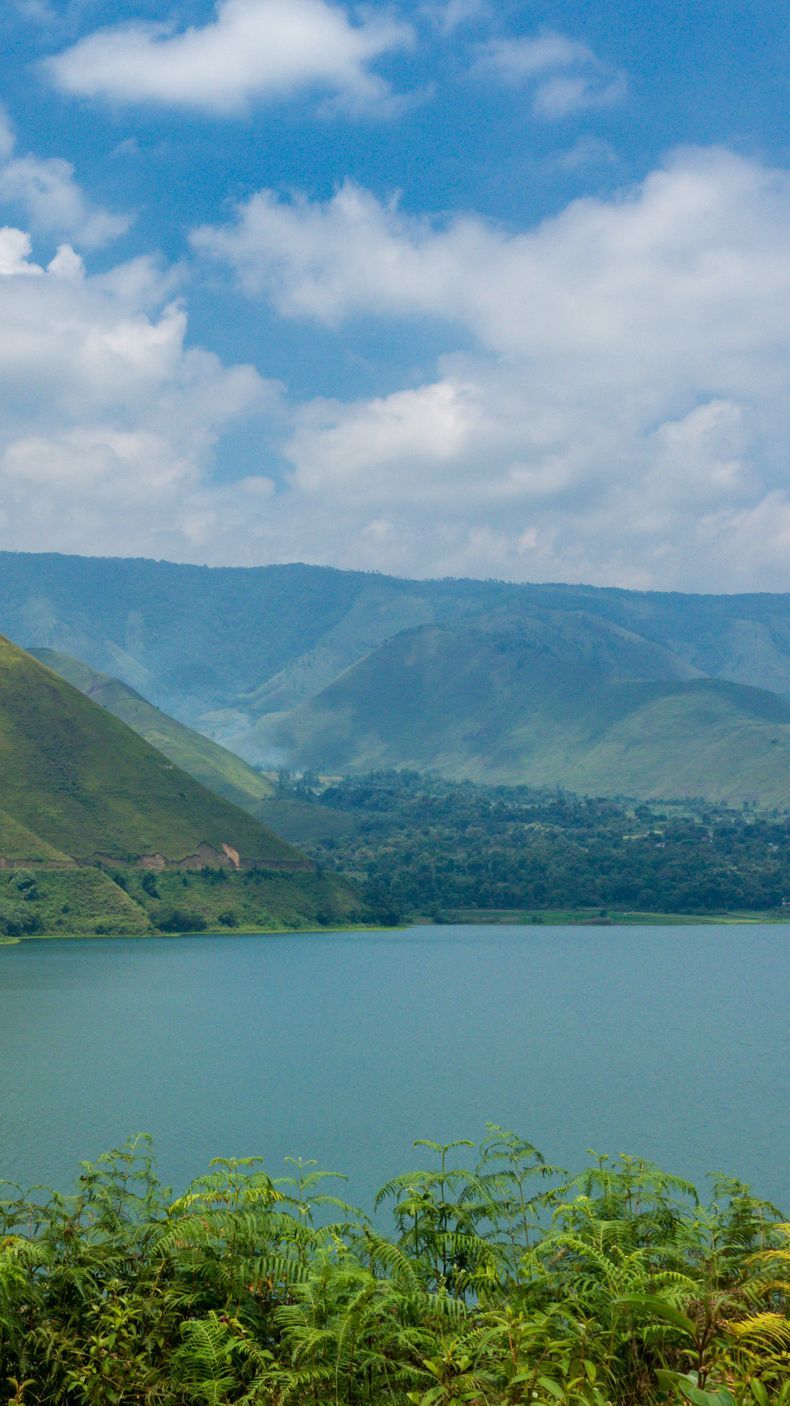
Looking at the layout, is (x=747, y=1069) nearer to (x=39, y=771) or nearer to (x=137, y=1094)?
(x=137, y=1094)

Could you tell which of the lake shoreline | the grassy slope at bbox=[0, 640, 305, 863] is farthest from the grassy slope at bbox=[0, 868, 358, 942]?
the grassy slope at bbox=[0, 640, 305, 863]

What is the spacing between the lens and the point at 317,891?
514ft

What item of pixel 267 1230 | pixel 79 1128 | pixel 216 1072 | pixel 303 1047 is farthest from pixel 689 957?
pixel 267 1230

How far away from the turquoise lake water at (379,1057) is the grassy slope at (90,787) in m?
25.5

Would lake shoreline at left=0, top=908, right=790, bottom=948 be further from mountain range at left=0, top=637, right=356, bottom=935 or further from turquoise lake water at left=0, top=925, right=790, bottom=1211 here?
turquoise lake water at left=0, top=925, right=790, bottom=1211

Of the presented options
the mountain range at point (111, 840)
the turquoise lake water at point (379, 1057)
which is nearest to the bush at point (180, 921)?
the mountain range at point (111, 840)

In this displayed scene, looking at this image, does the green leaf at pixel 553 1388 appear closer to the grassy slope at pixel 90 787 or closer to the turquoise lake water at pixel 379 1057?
the turquoise lake water at pixel 379 1057

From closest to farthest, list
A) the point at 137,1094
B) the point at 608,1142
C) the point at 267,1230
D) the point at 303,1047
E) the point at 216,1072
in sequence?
the point at 267,1230 → the point at 608,1142 → the point at 137,1094 → the point at 216,1072 → the point at 303,1047

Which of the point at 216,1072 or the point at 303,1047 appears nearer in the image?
the point at 216,1072

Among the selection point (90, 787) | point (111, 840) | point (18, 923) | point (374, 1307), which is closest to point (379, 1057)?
point (374, 1307)

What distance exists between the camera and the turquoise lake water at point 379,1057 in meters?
46.1

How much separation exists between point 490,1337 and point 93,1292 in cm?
392

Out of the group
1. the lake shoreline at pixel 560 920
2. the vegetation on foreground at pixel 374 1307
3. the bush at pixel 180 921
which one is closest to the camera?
the vegetation on foreground at pixel 374 1307

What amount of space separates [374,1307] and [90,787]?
144 metres
